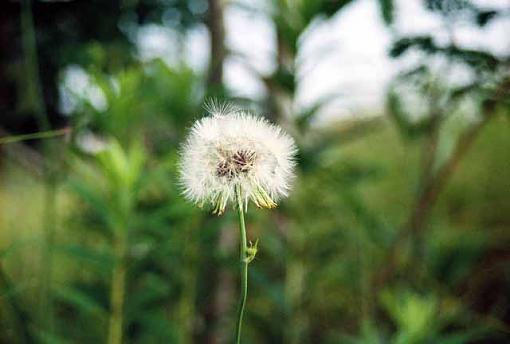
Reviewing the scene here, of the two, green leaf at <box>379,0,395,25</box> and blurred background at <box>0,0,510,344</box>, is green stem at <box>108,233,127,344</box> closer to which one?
blurred background at <box>0,0,510,344</box>

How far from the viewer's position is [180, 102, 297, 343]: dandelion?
0.66 meters

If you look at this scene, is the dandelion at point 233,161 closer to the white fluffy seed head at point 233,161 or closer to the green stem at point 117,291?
the white fluffy seed head at point 233,161

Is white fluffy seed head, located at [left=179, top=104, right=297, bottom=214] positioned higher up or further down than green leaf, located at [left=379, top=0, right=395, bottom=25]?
further down

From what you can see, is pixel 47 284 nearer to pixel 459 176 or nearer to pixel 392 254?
pixel 392 254

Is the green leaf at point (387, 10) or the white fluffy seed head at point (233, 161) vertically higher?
the green leaf at point (387, 10)

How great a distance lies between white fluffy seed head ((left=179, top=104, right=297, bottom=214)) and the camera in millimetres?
659

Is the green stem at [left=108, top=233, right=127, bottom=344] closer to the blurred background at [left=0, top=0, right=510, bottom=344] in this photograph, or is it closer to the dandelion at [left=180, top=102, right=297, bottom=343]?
the blurred background at [left=0, top=0, right=510, bottom=344]

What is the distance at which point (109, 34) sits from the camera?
2205 millimetres

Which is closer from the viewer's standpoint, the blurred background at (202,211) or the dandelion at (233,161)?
the dandelion at (233,161)

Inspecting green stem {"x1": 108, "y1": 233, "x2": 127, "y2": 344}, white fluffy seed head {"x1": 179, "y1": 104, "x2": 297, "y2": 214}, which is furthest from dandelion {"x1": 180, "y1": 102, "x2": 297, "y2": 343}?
green stem {"x1": 108, "y1": 233, "x2": 127, "y2": 344}

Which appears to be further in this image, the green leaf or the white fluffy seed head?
the green leaf

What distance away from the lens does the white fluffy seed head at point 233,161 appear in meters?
0.66

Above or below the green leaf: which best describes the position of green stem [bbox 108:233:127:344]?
below

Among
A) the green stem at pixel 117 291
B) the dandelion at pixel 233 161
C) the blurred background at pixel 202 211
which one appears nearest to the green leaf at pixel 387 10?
the blurred background at pixel 202 211
